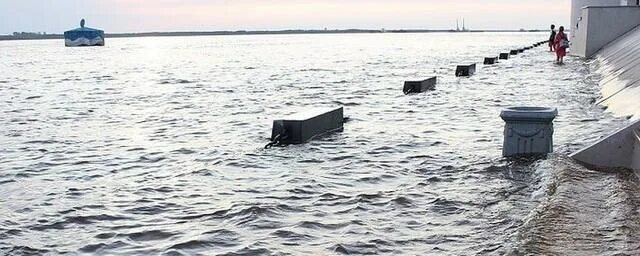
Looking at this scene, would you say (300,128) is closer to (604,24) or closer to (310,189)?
(310,189)

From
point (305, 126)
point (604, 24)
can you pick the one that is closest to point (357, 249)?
point (305, 126)

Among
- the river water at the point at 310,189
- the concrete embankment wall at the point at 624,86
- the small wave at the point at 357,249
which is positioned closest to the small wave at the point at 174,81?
the river water at the point at 310,189

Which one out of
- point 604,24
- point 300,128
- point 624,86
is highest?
point 604,24

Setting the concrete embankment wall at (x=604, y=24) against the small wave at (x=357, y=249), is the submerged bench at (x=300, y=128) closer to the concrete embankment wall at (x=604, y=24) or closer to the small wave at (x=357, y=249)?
the small wave at (x=357, y=249)

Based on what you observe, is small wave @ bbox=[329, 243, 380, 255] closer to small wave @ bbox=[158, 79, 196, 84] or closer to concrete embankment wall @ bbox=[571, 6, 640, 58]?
small wave @ bbox=[158, 79, 196, 84]

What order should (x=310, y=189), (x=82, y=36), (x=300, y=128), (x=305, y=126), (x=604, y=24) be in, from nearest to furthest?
(x=310, y=189) → (x=300, y=128) → (x=305, y=126) → (x=604, y=24) → (x=82, y=36)

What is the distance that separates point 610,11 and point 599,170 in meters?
28.8

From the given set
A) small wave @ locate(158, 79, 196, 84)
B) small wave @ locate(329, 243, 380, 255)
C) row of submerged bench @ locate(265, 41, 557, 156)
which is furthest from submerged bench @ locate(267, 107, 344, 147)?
small wave @ locate(158, 79, 196, 84)

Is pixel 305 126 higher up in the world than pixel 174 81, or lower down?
higher up

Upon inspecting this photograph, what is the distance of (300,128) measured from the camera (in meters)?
12.6

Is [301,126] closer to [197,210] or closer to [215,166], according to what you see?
[215,166]

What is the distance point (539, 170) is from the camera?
9.25 metres

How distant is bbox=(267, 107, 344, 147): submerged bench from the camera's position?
12695 millimetres

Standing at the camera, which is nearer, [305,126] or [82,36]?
[305,126]
